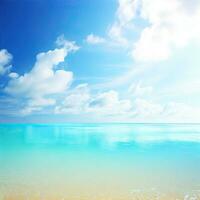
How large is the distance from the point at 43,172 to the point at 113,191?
1182mm

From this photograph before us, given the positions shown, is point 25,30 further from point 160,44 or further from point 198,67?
point 198,67

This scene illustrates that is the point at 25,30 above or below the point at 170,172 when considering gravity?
above

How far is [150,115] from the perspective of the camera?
425cm

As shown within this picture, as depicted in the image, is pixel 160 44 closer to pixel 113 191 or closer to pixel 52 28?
pixel 52 28

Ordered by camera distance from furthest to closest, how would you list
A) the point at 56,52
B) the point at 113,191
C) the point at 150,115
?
the point at 150,115, the point at 56,52, the point at 113,191

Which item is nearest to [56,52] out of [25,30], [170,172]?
[25,30]

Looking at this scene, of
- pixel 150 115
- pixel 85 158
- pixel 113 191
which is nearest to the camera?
pixel 113 191

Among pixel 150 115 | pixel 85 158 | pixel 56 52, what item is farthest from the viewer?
pixel 85 158

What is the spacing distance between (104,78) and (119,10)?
1.02m

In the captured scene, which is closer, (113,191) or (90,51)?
(113,191)

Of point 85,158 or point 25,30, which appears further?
point 85,158

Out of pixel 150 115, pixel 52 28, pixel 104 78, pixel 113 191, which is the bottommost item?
pixel 113 191

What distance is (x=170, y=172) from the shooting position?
3797 millimetres

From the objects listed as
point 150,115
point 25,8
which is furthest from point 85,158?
point 25,8
